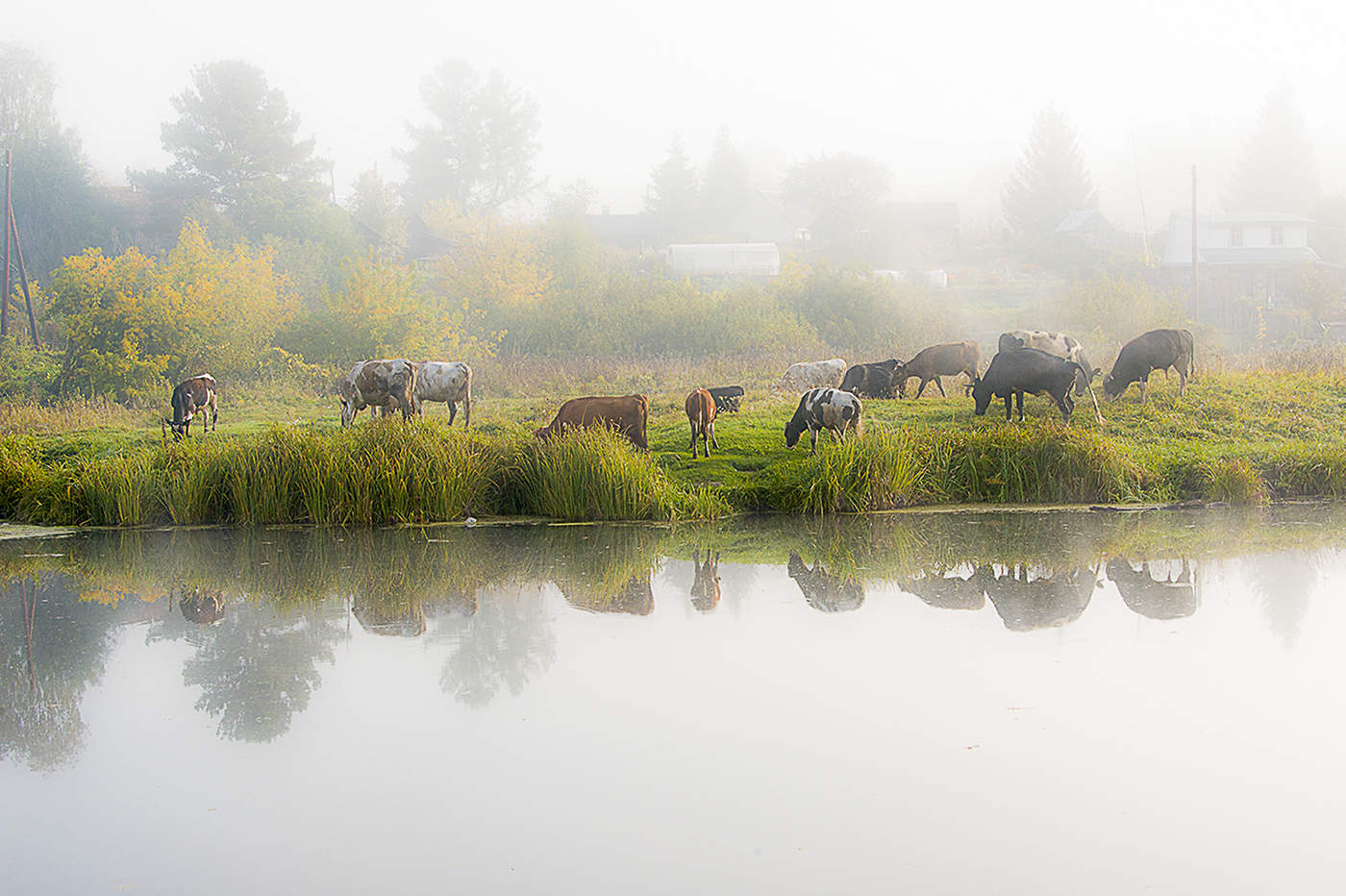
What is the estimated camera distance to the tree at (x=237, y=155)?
2494 inches

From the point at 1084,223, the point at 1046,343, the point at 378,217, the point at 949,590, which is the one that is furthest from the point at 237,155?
the point at 949,590

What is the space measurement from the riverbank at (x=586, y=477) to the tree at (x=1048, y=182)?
6545 centimetres

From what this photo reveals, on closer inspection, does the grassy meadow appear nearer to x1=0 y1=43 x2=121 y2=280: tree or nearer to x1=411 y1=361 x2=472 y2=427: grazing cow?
x1=411 y1=361 x2=472 y2=427: grazing cow

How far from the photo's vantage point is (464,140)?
8462 cm

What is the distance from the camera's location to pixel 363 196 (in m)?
73.2

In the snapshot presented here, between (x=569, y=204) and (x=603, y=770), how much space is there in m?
72.4

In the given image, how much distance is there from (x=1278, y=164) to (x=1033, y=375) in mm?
73012

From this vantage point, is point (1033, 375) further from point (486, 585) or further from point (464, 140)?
point (464, 140)

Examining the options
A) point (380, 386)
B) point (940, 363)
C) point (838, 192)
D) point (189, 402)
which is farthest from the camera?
point (838, 192)

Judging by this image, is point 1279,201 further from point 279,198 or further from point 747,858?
point 747,858

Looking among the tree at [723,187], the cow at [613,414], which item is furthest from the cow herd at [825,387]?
the tree at [723,187]

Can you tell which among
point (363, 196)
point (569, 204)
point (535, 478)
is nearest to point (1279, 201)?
point (569, 204)

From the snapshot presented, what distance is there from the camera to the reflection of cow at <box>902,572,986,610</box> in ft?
31.6

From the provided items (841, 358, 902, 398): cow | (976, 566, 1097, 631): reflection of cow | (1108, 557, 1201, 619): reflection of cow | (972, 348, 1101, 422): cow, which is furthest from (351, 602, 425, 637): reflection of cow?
(841, 358, 902, 398): cow
